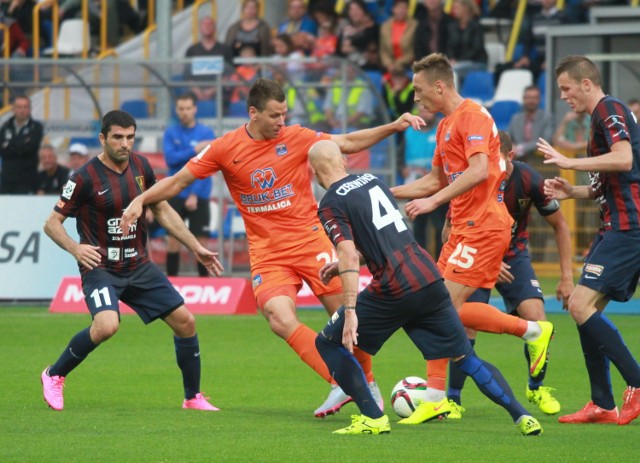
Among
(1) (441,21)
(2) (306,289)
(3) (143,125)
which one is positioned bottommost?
(2) (306,289)

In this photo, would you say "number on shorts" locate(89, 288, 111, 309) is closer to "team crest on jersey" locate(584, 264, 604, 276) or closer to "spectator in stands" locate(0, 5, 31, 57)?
"team crest on jersey" locate(584, 264, 604, 276)

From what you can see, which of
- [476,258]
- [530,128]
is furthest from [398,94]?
[476,258]

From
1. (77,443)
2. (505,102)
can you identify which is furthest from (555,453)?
(505,102)

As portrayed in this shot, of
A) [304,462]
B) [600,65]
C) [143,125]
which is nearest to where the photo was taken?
[304,462]

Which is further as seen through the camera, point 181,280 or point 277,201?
point 181,280

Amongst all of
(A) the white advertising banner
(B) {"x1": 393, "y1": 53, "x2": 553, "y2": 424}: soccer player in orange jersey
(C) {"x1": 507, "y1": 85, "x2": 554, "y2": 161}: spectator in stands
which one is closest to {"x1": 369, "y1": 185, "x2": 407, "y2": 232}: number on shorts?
(B) {"x1": 393, "y1": 53, "x2": 553, "y2": 424}: soccer player in orange jersey

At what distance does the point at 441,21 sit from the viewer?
73.7 feet

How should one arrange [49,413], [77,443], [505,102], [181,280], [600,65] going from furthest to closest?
[505,102]
[600,65]
[181,280]
[49,413]
[77,443]

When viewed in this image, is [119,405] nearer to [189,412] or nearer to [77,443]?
[189,412]

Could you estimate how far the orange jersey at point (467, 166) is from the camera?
9102 millimetres

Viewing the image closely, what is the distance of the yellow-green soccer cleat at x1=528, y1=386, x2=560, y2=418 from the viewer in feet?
30.8

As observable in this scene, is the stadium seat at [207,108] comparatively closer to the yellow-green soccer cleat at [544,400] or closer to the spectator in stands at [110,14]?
the spectator in stands at [110,14]

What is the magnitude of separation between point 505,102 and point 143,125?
631 centimetres

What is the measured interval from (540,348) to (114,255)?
3208 millimetres
